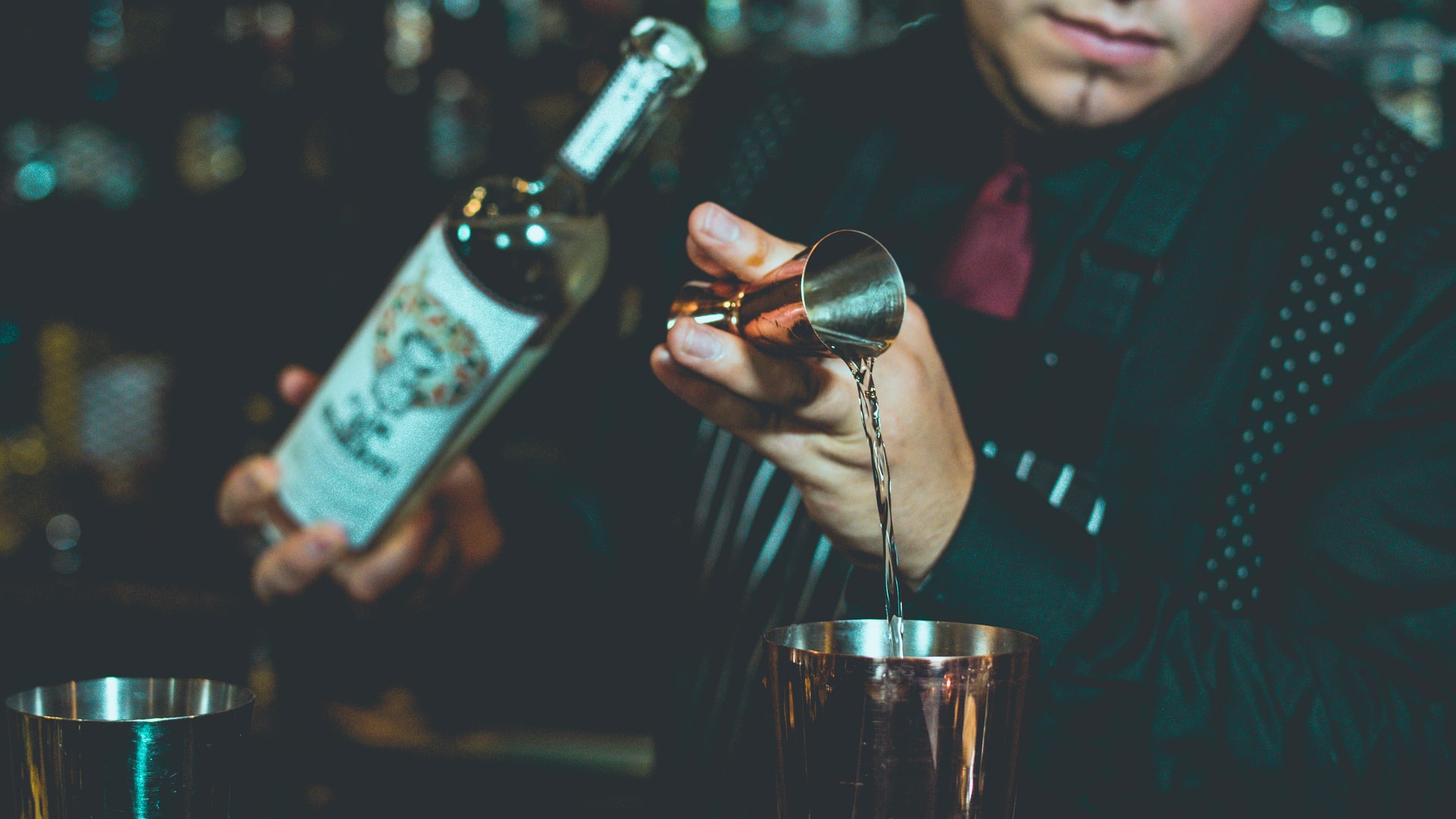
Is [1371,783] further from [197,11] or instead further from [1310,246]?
[197,11]

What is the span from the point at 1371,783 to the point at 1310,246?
18.8 inches

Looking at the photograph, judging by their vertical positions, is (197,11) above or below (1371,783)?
above

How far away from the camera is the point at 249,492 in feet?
4.04

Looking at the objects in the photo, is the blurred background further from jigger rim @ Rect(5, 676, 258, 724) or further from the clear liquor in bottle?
jigger rim @ Rect(5, 676, 258, 724)

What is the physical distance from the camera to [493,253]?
1.12 metres

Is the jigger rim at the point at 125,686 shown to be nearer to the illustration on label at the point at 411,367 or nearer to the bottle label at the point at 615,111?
the illustration on label at the point at 411,367

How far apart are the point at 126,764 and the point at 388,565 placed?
0.77 m

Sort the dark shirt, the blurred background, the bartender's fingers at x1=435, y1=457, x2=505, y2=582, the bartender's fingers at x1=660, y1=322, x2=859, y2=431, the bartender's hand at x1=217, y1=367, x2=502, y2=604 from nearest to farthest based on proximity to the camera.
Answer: the bartender's fingers at x1=660, y1=322, x2=859, y2=431
the dark shirt
the bartender's hand at x1=217, y1=367, x2=502, y2=604
the bartender's fingers at x1=435, y1=457, x2=505, y2=582
the blurred background

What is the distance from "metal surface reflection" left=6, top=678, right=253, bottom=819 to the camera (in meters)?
0.55

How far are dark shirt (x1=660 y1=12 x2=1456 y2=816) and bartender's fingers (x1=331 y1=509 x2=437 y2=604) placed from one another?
1.12 ft

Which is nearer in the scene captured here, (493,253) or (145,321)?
(493,253)

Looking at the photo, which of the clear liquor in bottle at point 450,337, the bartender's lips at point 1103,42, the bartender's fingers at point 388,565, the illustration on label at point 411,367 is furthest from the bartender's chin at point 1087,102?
the bartender's fingers at point 388,565

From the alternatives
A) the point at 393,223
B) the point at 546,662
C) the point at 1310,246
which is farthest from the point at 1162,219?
the point at 393,223

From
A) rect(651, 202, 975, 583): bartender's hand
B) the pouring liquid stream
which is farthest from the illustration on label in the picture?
the pouring liquid stream
